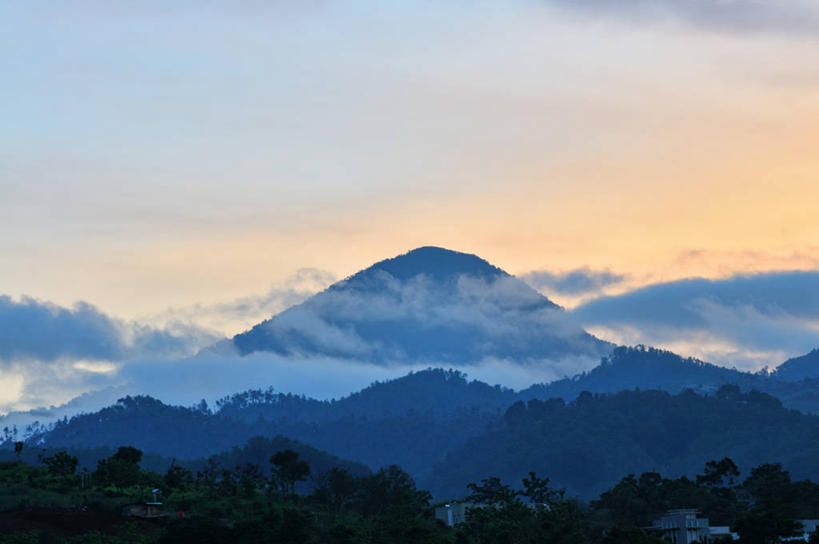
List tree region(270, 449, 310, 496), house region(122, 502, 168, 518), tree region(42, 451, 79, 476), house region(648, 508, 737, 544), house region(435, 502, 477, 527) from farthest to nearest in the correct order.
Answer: house region(435, 502, 477, 527) → tree region(270, 449, 310, 496) → house region(648, 508, 737, 544) → tree region(42, 451, 79, 476) → house region(122, 502, 168, 518)

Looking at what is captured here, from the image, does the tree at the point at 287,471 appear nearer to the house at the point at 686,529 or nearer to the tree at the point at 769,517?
the house at the point at 686,529

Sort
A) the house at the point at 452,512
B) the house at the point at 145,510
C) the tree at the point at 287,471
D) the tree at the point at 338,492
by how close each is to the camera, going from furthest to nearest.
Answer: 1. the house at the point at 452,512
2. the tree at the point at 287,471
3. the tree at the point at 338,492
4. the house at the point at 145,510

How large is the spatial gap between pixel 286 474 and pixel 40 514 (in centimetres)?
4612

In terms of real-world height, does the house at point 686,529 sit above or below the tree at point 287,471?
below

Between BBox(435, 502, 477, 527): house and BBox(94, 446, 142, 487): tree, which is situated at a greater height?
BBox(94, 446, 142, 487): tree

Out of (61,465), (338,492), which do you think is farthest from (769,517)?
(61,465)

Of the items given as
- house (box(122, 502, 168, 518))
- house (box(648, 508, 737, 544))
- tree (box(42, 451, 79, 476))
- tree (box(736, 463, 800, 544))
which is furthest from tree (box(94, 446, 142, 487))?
tree (box(736, 463, 800, 544))

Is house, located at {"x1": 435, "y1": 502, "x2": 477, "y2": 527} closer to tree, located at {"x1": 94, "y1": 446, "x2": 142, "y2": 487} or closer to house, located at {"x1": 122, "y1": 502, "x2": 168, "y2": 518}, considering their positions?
tree, located at {"x1": 94, "y1": 446, "x2": 142, "y2": 487}

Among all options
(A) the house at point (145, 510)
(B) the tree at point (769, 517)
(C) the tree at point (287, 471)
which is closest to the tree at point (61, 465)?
(A) the house at point (145, 510)

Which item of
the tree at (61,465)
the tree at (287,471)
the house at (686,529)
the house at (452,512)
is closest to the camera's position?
the tree at (61,465)

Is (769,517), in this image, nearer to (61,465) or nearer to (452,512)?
(452,512)

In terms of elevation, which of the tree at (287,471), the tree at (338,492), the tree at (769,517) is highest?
the tree at (287,471)

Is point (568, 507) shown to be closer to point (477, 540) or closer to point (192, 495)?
point (477, 540)

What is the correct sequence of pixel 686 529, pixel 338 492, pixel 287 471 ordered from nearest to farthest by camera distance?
pixel 686 529 → pixel 338 492 → pixel 287 471
